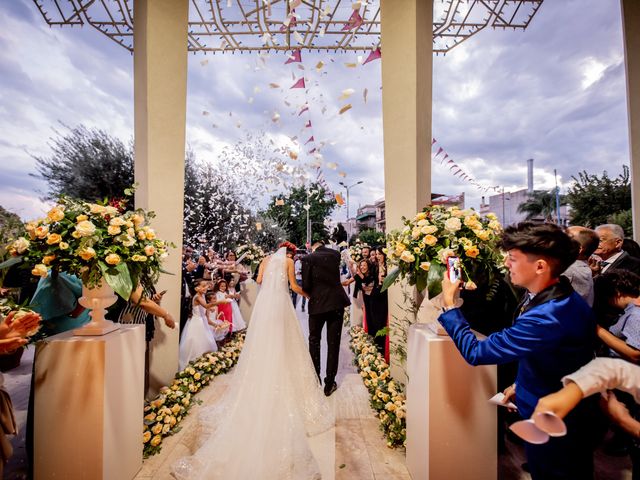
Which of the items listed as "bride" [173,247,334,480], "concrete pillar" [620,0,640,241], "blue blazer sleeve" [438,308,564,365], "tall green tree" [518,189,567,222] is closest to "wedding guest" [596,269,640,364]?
"blue blazer sleeve" [438,308,564,365]

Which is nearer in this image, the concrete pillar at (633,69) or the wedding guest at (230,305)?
the concrete pillar at (633,69)

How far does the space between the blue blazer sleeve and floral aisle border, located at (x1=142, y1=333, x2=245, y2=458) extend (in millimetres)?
2587

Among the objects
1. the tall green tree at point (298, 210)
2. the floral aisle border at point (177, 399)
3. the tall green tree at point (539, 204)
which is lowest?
the floral aisle border at point (177, 399)

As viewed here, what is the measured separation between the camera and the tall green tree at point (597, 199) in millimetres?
19828

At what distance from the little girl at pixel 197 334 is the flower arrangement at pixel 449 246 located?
10.7 ft

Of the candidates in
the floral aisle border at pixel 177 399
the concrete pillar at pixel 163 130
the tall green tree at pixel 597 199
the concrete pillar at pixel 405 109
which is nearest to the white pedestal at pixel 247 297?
the floral aisle border at pixel 177 399

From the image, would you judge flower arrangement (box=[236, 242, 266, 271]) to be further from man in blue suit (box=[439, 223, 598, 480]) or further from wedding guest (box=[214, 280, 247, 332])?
man in blue suit (box=[439, 223, 598, 480])

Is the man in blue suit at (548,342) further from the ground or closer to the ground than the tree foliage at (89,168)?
closer to the ground

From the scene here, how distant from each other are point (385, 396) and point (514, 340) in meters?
2.11

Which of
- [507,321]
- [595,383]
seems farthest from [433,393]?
[595,383]

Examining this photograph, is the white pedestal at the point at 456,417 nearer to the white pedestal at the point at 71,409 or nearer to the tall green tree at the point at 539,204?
the white pedestal at the point at 71,409

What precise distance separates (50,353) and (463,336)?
2.36 meters

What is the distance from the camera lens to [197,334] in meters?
4.43

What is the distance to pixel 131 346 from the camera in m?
2.33
